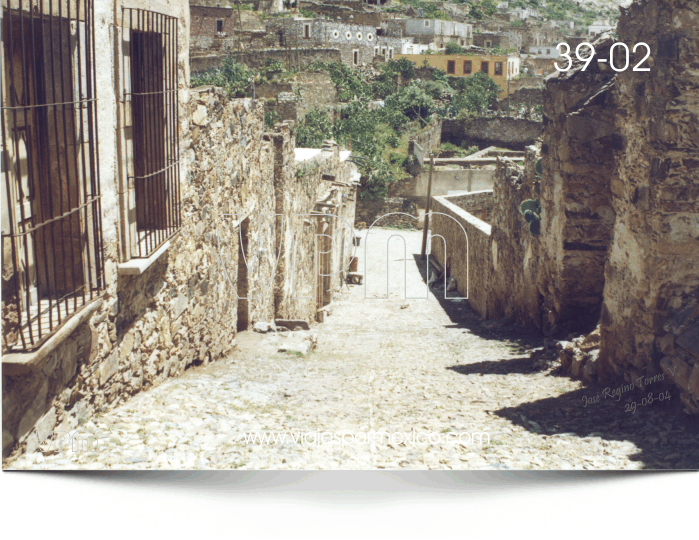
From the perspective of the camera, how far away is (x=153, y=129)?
4.97 meters

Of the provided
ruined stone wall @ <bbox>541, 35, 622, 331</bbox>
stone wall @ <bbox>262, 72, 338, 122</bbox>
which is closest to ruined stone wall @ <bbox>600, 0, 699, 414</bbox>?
ruined stone wall @ <bbox>541, 35, 622, 331</bbox>

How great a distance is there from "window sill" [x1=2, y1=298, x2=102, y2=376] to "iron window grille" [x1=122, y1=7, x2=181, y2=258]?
1.17 m

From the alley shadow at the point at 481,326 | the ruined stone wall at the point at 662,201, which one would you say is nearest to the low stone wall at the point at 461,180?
the alley shadow at the point at 481,326

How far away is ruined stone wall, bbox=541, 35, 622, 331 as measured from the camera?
7.01 m

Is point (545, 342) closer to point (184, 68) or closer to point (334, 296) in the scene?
point (184, 68)

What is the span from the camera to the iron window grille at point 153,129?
4.74 metres

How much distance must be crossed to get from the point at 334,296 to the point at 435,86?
30192 millimetres

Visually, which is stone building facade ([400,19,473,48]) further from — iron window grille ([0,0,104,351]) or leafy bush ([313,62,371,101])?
iron window grille ([0,0,104,351])

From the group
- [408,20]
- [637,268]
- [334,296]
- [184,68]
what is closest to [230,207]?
[184,68]

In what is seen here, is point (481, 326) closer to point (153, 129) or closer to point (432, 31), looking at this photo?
point (153, 129)

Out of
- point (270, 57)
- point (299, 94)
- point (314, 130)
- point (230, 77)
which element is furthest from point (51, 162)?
point (270, 57)

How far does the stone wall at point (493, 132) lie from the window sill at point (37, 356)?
3675cm

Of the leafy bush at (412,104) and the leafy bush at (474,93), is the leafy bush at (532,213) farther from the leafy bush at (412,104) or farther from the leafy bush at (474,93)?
the leafy bush at (474,93)

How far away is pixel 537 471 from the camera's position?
3.94m
